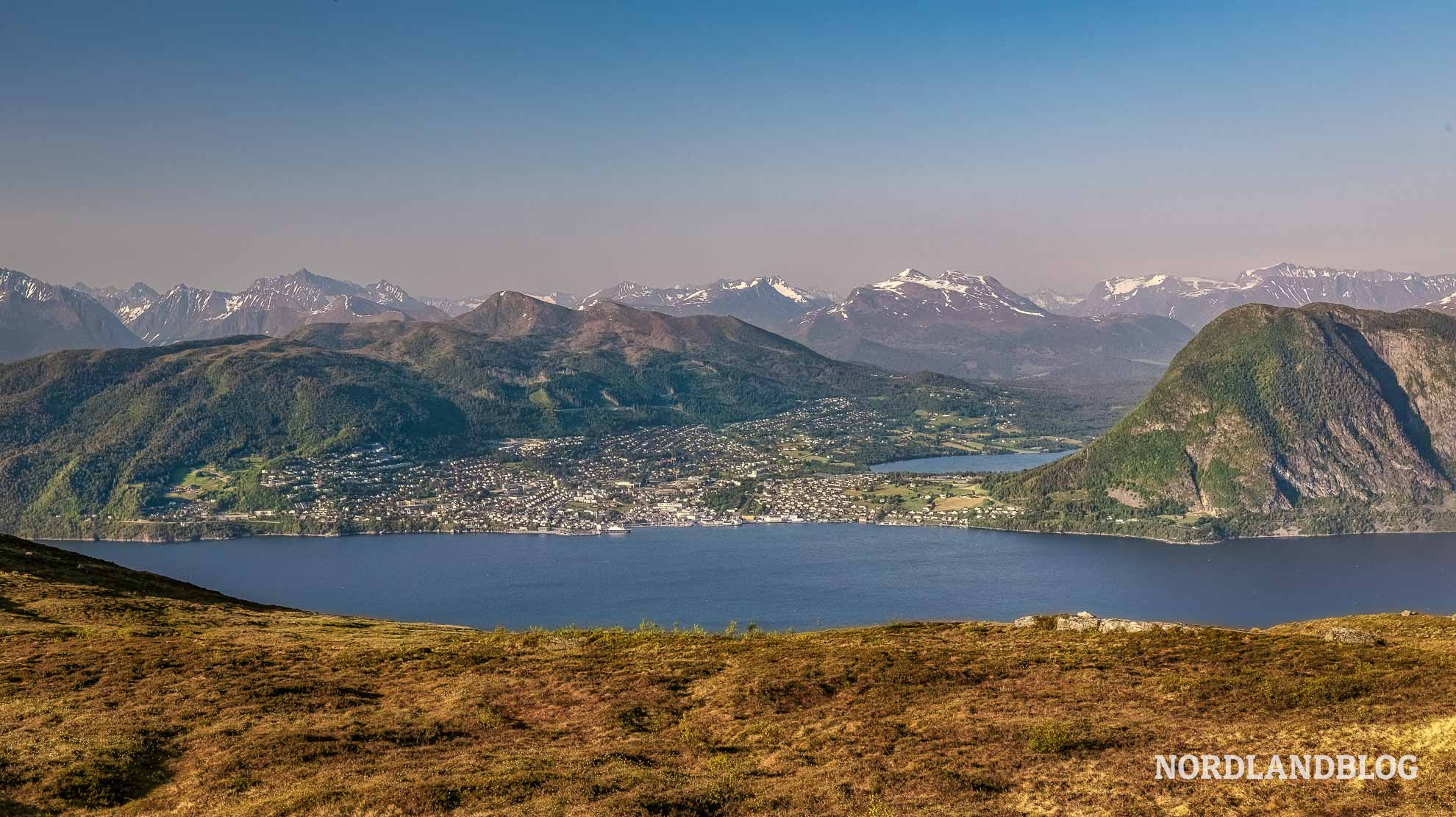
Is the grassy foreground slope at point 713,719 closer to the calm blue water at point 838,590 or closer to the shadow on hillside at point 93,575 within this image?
the shadow on hillside at point 93,575

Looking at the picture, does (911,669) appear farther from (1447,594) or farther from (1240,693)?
(1447,594)

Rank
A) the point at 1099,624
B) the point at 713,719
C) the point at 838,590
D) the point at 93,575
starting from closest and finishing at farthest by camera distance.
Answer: the point at 713,719, the point at 1099,624, the point at 93,575, the point at 838,590

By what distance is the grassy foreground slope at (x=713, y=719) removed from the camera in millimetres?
20234

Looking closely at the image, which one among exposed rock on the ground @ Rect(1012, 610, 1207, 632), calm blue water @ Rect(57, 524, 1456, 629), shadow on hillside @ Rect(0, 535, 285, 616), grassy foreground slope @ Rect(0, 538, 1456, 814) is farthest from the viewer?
calm blue water @ Rect(57, 524, 1456, 629)

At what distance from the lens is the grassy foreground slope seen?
797 inches

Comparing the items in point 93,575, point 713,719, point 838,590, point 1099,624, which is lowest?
point 838,590

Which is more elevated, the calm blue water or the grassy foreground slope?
the grassy foreground slope

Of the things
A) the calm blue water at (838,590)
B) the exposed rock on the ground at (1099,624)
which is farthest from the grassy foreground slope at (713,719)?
the calm blue water at (838,590)

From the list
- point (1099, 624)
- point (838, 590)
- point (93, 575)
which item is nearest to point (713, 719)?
point (1099, 624)

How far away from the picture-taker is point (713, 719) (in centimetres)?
2677

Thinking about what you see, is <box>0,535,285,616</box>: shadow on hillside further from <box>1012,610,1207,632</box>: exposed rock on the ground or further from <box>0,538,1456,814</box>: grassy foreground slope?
<box>1012,610,1207,632</box>: exposed rock on the ground

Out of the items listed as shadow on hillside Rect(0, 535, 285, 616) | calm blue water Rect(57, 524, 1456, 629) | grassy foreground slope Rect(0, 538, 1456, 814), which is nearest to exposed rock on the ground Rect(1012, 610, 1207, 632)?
grassy foreground slope Rect(0, 538, 1456, 814)

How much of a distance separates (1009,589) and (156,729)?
157908mm

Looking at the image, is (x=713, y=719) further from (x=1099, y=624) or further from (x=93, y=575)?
(x=93, y=575)
